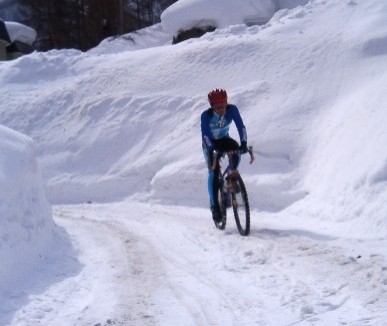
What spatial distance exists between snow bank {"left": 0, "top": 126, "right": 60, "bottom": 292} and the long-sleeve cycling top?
2.18m

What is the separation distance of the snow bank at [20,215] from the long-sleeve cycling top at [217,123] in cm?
218

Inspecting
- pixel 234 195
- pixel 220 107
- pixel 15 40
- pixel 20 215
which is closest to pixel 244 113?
pixel 220 107

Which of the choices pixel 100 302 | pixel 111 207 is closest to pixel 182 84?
pixel 111 207

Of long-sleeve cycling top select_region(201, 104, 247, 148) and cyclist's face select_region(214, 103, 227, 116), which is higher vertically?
cyclist's face select_region(214, 103, 227, 116)

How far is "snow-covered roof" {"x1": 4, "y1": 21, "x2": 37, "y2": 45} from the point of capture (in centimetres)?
3216

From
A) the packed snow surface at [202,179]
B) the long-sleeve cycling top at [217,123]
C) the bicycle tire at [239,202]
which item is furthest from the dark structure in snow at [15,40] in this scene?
the bicycle tire at [239,202]

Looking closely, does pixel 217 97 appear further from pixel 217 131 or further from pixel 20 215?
pixel 20 215

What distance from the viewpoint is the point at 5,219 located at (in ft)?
20.4

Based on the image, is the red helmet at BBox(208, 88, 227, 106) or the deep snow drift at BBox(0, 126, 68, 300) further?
the red helmet at BBox(208, 88, 227, 106)

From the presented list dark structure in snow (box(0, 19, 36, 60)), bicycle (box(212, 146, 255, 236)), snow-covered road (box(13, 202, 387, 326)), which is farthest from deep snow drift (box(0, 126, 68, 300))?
A: dark structure in snow (box(0, 19, 36, 60))

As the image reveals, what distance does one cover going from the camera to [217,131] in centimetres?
812

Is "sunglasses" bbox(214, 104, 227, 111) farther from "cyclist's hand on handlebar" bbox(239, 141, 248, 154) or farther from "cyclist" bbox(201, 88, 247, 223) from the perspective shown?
"cyclist's hand on handlebar" bbox(239, 141, 248, 154)

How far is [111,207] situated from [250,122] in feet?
10.5

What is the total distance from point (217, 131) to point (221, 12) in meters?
12.9
